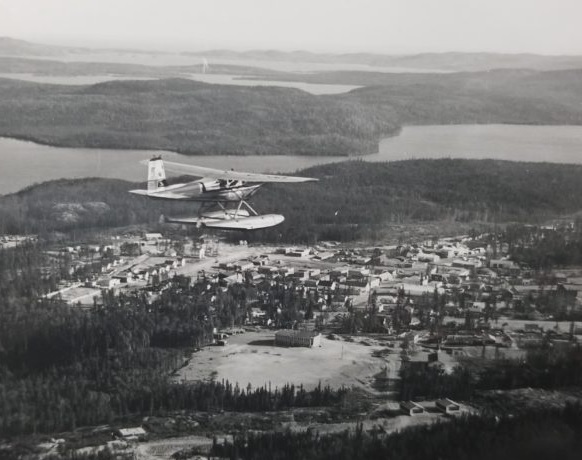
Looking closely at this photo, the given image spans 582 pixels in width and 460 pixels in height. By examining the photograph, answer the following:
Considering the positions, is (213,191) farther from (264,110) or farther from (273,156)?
(264,110)

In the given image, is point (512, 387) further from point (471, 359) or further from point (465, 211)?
point (465, 211)

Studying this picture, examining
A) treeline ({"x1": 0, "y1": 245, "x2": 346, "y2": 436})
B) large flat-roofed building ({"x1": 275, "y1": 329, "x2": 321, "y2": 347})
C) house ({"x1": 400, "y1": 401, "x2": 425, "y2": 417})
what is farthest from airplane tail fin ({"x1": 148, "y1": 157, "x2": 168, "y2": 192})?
house ({"x1": 400, "y1": 401, "x2": 425, "y2": 417})

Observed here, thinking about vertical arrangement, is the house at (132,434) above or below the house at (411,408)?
below

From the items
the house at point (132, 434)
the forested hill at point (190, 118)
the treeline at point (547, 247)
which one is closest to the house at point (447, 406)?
the house at point (132, 434)

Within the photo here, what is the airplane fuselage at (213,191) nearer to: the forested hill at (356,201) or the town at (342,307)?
the town at (342,307)

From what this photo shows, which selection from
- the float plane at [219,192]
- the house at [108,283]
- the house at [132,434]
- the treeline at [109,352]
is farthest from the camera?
the house at [108,283]

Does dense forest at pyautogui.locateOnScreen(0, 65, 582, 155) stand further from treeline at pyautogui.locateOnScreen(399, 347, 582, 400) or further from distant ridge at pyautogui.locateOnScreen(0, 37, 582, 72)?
treeline at pyautogui.locateOnScreen(399, 347, 582, 400)
